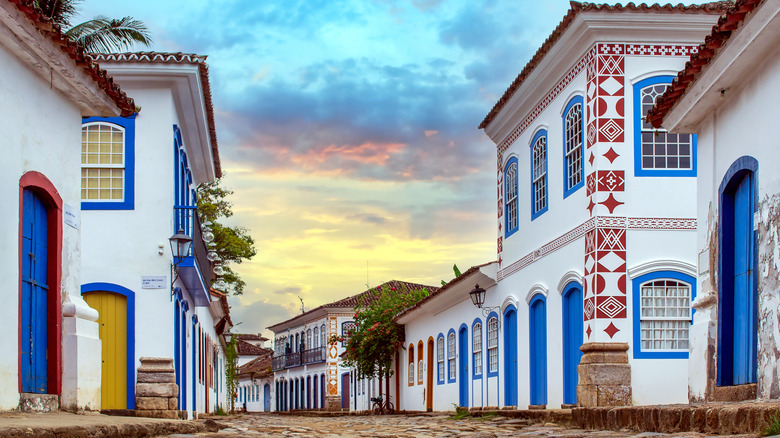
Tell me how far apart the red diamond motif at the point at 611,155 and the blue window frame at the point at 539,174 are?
9.47 feet

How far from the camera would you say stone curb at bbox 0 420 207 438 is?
5.09 m

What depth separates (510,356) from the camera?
20000mm

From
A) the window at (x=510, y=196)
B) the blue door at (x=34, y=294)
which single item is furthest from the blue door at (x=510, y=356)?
the blue door at (x=34, y=294)

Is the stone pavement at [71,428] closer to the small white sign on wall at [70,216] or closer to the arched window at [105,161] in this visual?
the small white sign on wall at [70,216]

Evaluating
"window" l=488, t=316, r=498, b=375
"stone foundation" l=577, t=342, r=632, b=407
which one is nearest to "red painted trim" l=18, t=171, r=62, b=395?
"stone foundation" l=577, t=342, r=632, b=407

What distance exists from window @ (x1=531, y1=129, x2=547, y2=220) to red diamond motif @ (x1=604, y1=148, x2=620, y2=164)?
2.91 meters

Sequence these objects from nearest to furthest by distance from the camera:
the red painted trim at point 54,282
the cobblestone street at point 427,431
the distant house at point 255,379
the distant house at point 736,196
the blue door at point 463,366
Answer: the distant house at point 736,196, the red painted trim at point 54,282, the cobblestone street at point 427,431, the blue door at point 463,366, the distant house at point 255,379

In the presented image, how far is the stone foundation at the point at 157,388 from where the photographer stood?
15008 mm

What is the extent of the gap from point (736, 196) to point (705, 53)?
1.63 metres

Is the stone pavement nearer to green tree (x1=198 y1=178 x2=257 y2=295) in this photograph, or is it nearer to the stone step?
the stone step

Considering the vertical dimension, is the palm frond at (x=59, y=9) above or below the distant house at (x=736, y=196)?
above

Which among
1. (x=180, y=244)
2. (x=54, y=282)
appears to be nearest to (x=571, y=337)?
(x=180, y=244)

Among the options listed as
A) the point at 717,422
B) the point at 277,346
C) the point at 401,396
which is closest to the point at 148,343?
the point at 717,422

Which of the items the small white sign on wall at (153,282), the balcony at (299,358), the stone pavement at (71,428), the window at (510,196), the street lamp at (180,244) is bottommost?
the balcony at (299,358)
